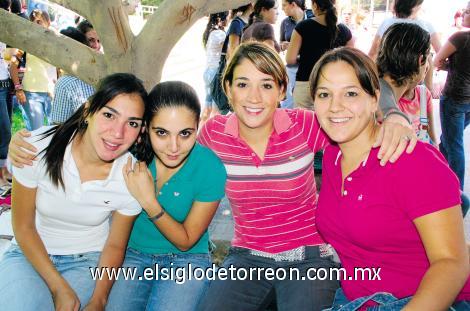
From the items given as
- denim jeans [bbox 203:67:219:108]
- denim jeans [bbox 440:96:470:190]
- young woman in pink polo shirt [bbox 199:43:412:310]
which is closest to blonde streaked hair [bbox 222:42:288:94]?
young woman in pink polo shirt [bbox 199:43:412:310]

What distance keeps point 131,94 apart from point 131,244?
0.89m

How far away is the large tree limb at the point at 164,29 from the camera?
245cm

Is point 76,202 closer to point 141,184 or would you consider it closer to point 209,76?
point 141,184

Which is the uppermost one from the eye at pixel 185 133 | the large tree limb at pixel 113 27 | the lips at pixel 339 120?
the large tree limb at pixel 113 27

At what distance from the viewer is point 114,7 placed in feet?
8.07

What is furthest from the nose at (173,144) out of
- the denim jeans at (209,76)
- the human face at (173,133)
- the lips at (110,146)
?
the denim jeans at (209,76)

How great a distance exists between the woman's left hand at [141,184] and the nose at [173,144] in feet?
0.55

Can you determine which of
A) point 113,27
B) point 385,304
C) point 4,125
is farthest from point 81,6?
point 4,125

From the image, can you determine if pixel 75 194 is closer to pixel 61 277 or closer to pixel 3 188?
pixel 61 277

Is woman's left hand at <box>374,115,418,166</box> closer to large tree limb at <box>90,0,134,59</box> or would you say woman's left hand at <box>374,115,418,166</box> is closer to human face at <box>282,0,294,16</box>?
large tree limb at <box>90,0,134,59</box>

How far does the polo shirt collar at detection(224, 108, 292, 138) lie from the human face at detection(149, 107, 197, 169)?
22 cm

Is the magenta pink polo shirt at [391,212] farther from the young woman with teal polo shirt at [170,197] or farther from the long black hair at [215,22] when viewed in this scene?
the long black hair at [215,22]

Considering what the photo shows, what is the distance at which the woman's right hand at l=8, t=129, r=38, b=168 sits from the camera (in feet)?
6.95

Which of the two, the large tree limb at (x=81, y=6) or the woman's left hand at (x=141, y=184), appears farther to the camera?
the large tree limb at (x=81, y=6)
